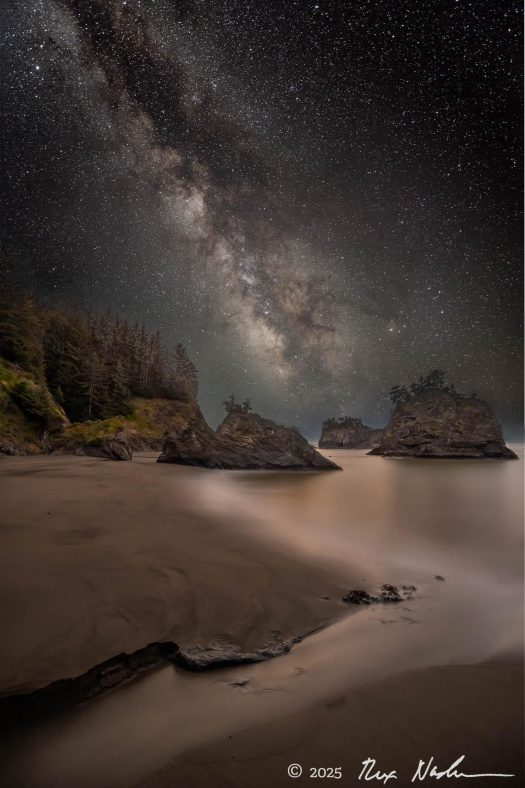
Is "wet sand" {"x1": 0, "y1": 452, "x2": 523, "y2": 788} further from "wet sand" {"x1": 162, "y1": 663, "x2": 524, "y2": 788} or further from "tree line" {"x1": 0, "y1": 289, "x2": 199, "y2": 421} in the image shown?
"tree line" {"x1": 0, "y1": 289, "x2": 199, "y2": 421}

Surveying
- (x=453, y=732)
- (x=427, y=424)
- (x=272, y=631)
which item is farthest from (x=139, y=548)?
(x=427, y=424)

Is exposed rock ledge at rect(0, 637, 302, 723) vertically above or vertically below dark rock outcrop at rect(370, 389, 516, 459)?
below

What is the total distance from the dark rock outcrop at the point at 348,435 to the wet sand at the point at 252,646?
74.6 meters

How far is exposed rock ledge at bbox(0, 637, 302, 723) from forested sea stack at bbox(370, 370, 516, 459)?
127 ft

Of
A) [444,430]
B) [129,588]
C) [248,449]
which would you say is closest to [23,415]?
[248,449]

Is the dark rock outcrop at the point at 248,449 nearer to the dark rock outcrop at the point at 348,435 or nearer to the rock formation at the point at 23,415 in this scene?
the rock formation at the point at 23,415

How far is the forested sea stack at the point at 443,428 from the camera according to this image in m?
35.5

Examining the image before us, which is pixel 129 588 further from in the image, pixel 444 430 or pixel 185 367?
pixel 185 367

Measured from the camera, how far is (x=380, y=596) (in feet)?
12.0

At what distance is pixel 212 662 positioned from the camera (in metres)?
2.29

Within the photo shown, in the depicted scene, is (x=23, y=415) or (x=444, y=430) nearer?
(x=23, y=415)

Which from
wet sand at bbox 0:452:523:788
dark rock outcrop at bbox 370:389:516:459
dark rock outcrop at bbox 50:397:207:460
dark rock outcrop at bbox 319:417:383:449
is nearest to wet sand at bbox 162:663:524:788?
wet sand at bbox 0:452:523:788

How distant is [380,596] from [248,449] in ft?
48.8

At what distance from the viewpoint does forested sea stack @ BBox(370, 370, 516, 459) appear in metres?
35.5
